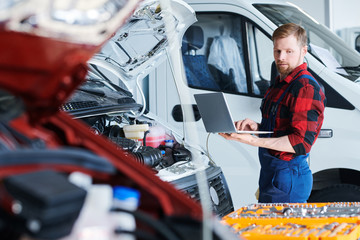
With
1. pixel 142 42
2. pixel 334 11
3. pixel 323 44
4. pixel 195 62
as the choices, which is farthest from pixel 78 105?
pixel 334 11

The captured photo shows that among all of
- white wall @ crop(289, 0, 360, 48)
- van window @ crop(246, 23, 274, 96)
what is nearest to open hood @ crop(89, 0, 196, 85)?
van window @ crop(246, 23, 274, 96)

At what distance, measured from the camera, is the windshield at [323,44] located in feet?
11.5

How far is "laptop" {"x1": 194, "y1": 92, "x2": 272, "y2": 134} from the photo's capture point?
2369mm

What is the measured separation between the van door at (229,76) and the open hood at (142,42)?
50 cm

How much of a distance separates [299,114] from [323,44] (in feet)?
5.08

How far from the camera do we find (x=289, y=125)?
2.49 meters

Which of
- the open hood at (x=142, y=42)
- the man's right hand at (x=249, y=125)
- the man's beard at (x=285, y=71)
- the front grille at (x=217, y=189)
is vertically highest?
the open hood at (x=142, y=42)

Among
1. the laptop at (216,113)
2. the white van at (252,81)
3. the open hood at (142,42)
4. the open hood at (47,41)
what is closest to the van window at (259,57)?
the white van at (252,81)

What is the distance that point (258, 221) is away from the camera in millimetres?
1554

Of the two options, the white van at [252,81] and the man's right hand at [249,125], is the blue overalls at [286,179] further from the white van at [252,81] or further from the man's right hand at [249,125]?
the white van at [252,81]

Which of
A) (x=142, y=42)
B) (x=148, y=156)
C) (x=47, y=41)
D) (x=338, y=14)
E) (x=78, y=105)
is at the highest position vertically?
(x=47, y=41)

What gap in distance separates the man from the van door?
94 cm

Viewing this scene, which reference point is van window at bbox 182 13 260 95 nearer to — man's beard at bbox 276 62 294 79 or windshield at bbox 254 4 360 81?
windshield at bbox 254 4 360 81

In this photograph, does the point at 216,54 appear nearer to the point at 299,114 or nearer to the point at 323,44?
the point at 323,44
